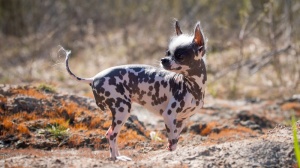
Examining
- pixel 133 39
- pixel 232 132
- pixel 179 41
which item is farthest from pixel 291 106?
pixel 133 39

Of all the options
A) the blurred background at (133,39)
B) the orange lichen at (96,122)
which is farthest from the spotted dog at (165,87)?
the blurred background at (133,39)

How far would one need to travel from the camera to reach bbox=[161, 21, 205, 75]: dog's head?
6.60 m

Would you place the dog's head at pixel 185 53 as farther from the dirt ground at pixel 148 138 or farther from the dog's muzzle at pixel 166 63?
the dirt ground at pixel 148 138

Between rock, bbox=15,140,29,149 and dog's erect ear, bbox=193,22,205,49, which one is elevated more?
dog's erect ear, bbox=193,22,205,49

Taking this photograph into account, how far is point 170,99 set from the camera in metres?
7.04

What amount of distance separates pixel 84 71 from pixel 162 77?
14.0m

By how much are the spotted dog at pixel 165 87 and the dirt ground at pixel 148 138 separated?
19.7 inches

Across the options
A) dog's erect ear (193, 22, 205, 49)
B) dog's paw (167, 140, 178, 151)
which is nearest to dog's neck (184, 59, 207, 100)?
dog's erect ear (193, 22, 205, 49)

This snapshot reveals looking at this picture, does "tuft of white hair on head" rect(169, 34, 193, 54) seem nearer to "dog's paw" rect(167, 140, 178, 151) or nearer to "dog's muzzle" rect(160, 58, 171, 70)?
"dog's muzzle" rect(160, 58, 171, 70)

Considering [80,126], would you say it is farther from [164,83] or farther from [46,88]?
[164,83]

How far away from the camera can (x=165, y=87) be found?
23.3ft

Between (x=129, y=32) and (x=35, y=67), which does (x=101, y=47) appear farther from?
(x=35, y=67)

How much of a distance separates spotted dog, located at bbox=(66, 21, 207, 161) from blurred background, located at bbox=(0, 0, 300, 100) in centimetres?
929

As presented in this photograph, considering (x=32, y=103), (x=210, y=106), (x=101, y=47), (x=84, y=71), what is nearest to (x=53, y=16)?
(x=101, y=47)
